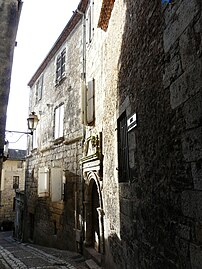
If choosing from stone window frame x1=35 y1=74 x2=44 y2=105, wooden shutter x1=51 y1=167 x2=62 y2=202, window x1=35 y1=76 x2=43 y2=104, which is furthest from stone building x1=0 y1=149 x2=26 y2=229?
wooden shutter x1=51 y1=167 x2=62 y2=202

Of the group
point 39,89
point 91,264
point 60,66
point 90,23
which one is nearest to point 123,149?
point 91,264

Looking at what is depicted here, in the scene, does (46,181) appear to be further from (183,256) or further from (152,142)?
(183,256)

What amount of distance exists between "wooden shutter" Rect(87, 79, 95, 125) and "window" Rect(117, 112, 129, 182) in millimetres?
2342

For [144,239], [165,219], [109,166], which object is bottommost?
[144,239]

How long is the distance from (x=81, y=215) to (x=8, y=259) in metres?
2.16

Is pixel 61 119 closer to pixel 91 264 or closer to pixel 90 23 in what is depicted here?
pixel 90 23

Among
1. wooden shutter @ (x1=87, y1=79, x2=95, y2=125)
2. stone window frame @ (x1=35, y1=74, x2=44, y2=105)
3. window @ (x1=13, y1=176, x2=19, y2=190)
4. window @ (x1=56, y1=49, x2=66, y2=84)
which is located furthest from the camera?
window @ (x1=13, y1=176, x2=19, y2=190)

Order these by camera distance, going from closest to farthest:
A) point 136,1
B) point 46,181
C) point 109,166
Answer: point 136,1
point 109,166
point 46,181

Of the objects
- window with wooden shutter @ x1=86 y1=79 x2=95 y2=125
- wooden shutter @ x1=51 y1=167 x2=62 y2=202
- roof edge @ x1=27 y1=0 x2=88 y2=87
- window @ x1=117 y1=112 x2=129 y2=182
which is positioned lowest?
wooden shutter @ x1=51 y1=167 x2=62 y2=202

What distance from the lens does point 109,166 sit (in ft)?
16.1

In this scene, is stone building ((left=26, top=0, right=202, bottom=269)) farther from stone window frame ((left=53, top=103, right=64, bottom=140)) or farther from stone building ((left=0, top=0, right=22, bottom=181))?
stone building ((left=0, top=0, right=22, bottom=181))

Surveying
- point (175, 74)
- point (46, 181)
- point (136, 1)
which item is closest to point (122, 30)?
point (136, 1)

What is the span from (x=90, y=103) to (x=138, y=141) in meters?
3.81

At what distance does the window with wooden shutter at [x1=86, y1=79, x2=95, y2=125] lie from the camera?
661cm
